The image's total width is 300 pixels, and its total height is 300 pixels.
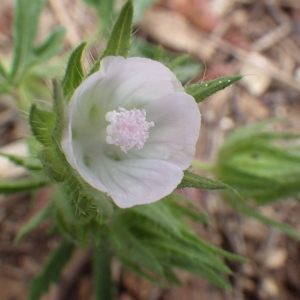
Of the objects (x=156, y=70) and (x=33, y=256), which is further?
(x=33, y=256)

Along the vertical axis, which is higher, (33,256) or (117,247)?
(117,247)

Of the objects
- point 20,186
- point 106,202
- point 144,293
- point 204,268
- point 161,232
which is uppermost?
point 106,202

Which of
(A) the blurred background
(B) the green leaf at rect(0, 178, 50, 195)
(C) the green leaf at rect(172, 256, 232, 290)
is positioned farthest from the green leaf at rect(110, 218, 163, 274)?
(A) the blurred background

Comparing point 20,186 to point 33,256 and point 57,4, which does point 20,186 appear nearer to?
point 33,256

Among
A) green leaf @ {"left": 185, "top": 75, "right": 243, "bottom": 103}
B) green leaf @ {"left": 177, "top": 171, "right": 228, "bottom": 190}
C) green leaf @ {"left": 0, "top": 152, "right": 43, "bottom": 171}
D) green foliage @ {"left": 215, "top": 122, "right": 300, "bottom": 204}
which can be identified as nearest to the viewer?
green leaf @ {"left": 177, "top": 171, "right": 228, "bottom": 190}

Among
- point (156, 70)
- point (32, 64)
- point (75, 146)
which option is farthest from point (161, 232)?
point (32, 64)

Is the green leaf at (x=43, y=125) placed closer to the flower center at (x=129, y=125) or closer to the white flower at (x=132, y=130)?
the white flower at (x=132, y=130)

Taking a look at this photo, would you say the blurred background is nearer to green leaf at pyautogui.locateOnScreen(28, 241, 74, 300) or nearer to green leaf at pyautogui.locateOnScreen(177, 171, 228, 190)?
green leaf at pyautogui.locateOnScreen(28, 241, 74, 300)

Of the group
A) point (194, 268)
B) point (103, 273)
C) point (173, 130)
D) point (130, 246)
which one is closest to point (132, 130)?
point (173, 130)
